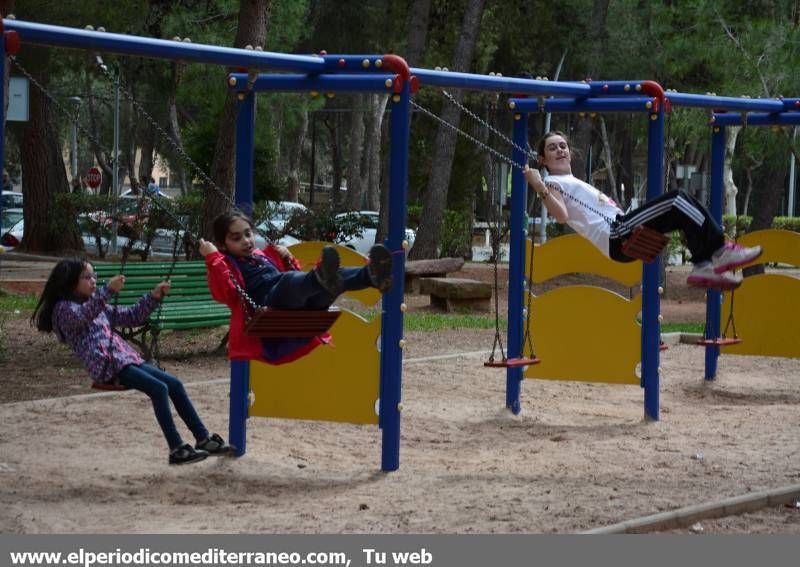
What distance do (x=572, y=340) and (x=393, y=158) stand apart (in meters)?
2.80

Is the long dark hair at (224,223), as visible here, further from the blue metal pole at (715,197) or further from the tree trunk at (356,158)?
the tree trunk at (356,158)

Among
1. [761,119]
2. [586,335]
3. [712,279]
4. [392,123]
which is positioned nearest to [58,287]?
[392,123]

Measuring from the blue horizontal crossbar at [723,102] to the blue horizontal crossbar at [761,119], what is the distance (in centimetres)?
26

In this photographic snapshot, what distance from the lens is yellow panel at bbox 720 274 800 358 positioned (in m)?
10.8

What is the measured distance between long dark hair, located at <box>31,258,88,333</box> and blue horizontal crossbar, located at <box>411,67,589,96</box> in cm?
217

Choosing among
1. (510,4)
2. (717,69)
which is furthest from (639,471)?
(510,4)

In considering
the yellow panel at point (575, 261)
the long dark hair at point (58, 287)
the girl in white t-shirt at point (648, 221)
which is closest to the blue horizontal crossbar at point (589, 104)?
the girl in white t-shirt at point (648, 221)

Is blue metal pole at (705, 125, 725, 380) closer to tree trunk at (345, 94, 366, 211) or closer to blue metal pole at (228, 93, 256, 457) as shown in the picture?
blue metal pole at (228, 93, 256, 457)

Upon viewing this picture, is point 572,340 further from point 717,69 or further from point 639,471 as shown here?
point 717,69

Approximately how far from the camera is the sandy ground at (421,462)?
5.81 m

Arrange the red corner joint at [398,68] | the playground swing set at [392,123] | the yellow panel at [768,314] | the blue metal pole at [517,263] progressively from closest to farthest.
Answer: the playground swing set at [392,123] → the red corner joint at [398,68] → the blue metal pole at [517,263] → the yellow panel at [768,314]

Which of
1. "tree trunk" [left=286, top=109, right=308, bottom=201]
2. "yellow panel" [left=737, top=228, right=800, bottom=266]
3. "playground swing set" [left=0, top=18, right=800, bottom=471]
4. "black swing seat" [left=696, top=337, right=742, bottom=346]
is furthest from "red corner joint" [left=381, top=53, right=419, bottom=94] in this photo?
"tree trunk" [left=286, top=109, right=308, bottom=201]

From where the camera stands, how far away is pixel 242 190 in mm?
7285

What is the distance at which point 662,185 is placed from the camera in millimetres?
8852
